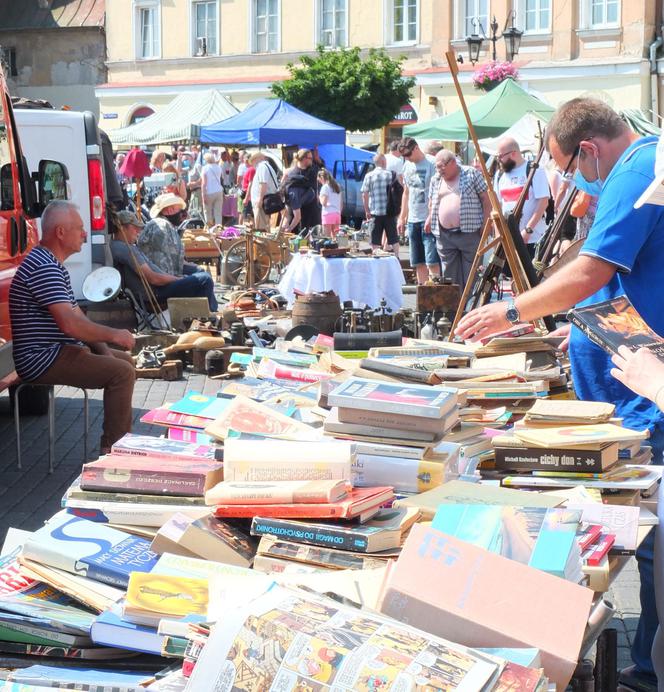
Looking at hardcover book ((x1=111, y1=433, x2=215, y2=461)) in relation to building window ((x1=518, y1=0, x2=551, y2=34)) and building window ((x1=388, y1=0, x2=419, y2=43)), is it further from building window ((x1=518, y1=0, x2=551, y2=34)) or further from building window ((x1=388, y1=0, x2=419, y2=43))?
building window ((x1=388, y1=0, x2=419, y2=43))

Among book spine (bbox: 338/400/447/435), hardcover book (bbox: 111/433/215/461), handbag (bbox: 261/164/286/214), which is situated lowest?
handbag (bbox: 261/164/286/214)

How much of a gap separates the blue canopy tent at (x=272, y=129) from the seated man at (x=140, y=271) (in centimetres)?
946

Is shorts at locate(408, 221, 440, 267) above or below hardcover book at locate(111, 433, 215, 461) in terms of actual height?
below

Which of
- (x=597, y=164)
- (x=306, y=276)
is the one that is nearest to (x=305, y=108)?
(x=306, y=276)

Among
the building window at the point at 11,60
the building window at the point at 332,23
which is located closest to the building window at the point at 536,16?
the building window at the point at 332,23

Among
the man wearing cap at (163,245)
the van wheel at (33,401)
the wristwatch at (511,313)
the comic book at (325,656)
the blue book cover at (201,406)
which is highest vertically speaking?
the wristwatch at (511,313)

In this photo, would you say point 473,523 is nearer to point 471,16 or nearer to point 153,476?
point 153,476

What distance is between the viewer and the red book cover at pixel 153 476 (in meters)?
3.06

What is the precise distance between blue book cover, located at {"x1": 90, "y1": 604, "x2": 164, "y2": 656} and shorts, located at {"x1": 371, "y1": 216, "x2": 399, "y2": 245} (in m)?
15.4

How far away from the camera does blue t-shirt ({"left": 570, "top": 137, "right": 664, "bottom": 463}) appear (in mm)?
3594

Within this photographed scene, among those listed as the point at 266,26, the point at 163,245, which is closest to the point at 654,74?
the point at 266,26

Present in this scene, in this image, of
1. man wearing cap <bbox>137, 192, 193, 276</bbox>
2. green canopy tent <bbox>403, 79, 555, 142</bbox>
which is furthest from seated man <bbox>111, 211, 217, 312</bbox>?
green canopy tent <bbox>403, 79, 555, 142</bbox>

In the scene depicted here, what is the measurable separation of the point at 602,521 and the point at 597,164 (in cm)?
144

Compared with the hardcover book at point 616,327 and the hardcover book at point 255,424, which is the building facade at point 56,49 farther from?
A: the hardcover book at point 616,327
